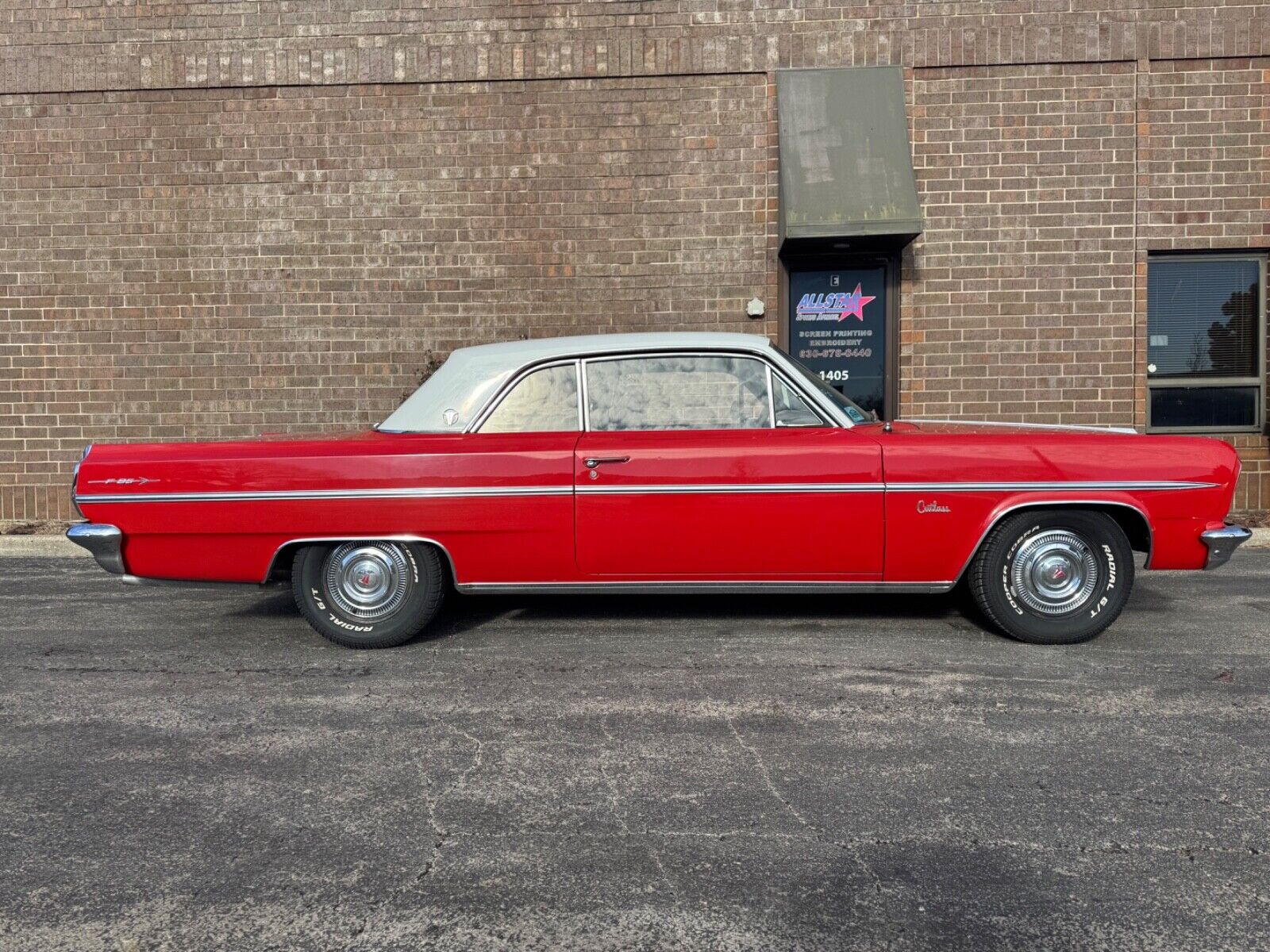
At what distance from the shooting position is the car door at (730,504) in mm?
4559

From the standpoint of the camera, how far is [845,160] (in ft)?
29.7

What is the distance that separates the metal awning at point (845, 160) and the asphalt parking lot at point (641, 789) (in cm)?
475

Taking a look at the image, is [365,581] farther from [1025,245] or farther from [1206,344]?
[1206,344]

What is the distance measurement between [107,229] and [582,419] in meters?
7.29

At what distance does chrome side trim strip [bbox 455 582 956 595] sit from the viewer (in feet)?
15.3

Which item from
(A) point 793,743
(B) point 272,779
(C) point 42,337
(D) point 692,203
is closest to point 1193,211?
(D) point 692,203

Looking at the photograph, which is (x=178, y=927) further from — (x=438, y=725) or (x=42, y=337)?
(x=42, y=337)

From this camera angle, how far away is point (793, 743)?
11.1 ft

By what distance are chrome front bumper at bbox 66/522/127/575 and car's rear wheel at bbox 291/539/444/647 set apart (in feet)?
Answer: 2.74

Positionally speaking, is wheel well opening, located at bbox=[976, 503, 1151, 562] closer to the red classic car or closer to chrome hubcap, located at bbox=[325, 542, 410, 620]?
the red classic car

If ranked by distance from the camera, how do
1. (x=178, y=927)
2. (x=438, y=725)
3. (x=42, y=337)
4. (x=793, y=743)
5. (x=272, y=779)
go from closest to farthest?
(x=178, y=927) < (x=272, y=779) < (x=793, y=743) < (x=438, y=725) < (x=42, y=337)

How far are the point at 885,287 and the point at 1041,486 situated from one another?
17.9 feet

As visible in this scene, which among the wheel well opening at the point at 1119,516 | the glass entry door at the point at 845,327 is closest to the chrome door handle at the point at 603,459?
the wheel well opening at the point at 1119,516

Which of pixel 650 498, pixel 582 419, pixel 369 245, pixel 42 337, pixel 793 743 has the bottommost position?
pixel 793 743
